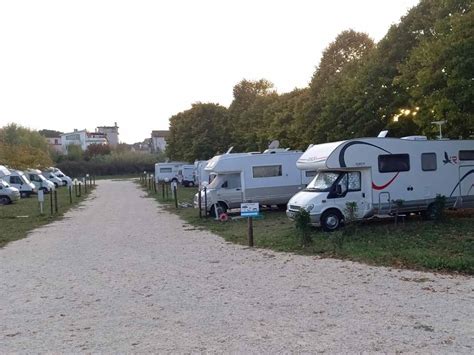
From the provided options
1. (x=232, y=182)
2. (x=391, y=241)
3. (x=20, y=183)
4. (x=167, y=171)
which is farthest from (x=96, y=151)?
(x=391, y=241)

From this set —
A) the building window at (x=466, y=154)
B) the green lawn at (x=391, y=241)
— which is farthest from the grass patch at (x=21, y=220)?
the building window at (x=466, y=154)

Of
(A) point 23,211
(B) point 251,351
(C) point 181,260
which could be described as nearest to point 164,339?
(B) point 251,351

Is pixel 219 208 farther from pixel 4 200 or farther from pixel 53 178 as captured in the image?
pixel 53 178

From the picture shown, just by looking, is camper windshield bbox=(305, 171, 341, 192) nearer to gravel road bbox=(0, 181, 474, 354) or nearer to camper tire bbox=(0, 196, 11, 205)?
gravel road bbox=(0, 181, 474, 354)

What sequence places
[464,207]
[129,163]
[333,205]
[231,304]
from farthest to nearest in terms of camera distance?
[129,163]
[464,207]
[333,205]
[231,304]

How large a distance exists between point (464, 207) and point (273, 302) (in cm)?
1160

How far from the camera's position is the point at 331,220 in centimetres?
1534

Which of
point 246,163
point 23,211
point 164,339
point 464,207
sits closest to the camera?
point 164,339

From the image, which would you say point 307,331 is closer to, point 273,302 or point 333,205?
point 273,302

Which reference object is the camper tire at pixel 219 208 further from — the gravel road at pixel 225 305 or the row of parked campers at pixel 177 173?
the row of parked campers at pixel 177 173

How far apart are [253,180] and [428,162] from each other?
7.79 meters

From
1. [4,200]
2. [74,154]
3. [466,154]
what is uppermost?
[74,154]

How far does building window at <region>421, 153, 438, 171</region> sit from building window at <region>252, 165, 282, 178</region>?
7.34 metres

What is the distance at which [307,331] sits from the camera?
20.5ft
